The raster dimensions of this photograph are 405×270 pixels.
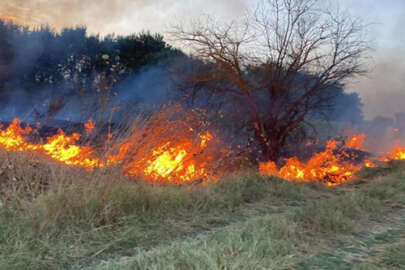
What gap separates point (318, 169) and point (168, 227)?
20.7ft

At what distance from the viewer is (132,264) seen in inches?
118

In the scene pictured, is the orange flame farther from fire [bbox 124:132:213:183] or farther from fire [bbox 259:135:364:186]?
fire [bbox 259:135:364:186]

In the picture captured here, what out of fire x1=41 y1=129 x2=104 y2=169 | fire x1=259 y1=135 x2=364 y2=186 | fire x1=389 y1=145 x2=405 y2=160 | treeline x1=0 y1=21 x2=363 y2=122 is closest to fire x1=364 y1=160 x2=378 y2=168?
fire x1=259 y1=135 x2=364 y2=186

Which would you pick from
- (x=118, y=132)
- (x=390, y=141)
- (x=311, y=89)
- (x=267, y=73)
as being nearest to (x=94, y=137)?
(x=118, y=132)

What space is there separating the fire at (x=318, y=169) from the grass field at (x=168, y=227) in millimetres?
2720

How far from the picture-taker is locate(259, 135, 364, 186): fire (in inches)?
351

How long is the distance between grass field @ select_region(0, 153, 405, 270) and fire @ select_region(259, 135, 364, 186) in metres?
2.72

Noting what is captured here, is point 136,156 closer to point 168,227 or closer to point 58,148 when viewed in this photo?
point 168,227

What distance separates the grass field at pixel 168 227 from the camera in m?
3.20

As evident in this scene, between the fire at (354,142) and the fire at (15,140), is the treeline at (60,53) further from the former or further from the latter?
the fire at (15,140)

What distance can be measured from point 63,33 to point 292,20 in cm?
1508

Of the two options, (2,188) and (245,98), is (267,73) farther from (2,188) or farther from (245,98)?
(2,188)

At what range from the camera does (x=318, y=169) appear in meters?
9.69

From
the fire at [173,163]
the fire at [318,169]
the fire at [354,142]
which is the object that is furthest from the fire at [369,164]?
the fire at [173,163]
